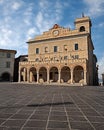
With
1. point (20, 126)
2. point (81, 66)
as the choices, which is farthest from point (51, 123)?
point (81, 66)

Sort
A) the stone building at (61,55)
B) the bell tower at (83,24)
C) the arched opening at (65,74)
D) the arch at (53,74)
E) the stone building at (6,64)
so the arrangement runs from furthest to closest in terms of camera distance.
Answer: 1. the stone building at (6,64)
2. the bell tower at (83,24)
3. the arch at (53,74)
4. the arched opening at (65,74)
5. the stone building at (61,55)

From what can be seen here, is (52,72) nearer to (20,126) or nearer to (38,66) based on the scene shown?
(38,66)

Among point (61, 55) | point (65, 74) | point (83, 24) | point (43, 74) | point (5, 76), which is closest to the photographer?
point (65, 74)

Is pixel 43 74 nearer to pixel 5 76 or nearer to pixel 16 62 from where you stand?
pixel 5 76

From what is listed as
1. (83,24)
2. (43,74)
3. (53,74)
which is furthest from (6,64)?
(83,24)

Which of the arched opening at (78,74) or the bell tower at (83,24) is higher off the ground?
the bell tower at (83,24)

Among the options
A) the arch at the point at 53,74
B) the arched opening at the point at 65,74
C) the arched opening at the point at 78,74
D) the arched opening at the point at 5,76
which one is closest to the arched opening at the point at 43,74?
the arch at the point at 53,74

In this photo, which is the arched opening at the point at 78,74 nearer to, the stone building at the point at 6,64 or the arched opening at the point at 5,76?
the stone building at the point at 6,64

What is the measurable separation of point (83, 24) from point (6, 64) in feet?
83.3

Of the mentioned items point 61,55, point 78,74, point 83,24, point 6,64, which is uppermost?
point 83,24

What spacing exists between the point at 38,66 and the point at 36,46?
818cm

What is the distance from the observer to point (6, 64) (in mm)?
54188

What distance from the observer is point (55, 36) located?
46.6m

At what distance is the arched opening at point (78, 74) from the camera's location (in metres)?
40.8
